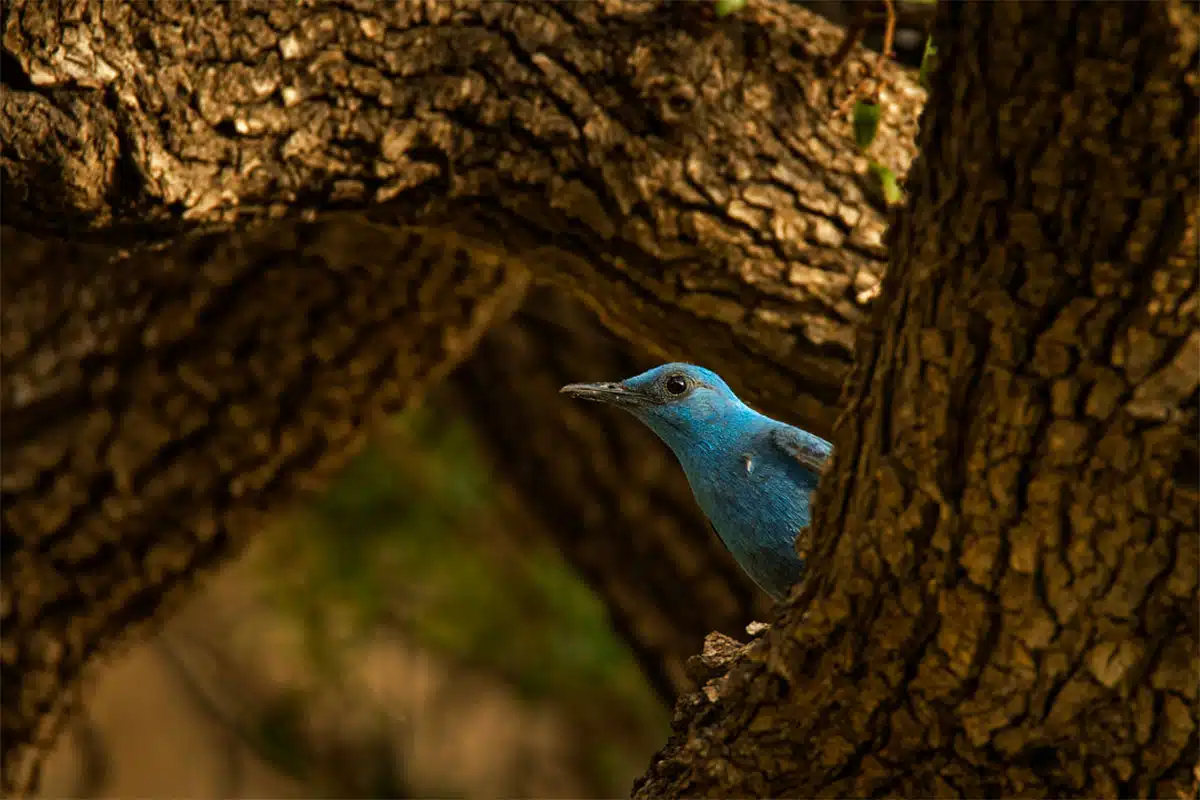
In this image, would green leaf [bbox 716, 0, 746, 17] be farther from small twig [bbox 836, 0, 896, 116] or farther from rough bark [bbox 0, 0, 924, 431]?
small twig [bbox 836, 0, 896, 116]

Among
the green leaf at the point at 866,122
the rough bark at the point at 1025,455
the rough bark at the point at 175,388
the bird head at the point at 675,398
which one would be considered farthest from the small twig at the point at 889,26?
the rough bark at the point at 1025,455

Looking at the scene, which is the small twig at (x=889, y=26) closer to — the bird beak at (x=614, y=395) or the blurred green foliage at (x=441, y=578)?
the bird beak at (x=614, y=395)

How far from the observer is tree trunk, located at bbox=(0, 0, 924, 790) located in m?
3.18

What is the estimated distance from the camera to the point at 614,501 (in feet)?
16.9

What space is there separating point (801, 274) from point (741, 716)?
1.47 m

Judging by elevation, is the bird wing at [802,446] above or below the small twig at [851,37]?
below

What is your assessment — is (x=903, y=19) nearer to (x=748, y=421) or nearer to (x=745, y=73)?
(x=745, y=73)

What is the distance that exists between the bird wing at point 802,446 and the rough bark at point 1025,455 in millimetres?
945

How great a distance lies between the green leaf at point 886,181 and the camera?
3682 mm

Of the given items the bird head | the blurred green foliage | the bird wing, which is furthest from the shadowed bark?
the blurred green foliage

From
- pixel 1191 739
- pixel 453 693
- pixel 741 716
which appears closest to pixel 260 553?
pixel 453 693

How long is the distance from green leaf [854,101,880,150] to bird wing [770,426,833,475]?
2.51ft

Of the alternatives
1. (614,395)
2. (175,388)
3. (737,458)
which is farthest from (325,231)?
(737,458)

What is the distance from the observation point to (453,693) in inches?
364
